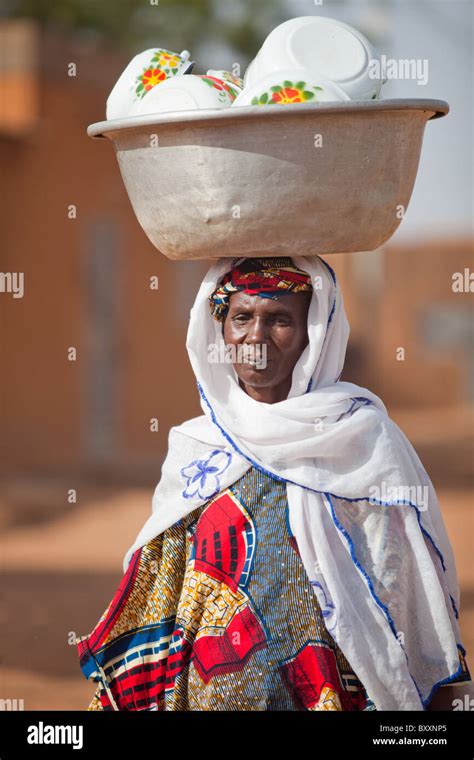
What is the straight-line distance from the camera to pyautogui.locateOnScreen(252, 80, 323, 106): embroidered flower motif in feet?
8.48

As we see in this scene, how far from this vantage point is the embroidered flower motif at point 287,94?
102 inches

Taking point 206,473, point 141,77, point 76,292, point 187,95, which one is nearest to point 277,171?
point 187,95

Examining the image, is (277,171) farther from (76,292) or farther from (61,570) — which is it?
(76,292)

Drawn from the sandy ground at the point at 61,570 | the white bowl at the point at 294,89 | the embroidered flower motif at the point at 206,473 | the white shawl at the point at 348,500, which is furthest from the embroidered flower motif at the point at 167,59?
the sandy ground at the point at 61,570

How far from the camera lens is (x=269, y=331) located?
2953 millimetres

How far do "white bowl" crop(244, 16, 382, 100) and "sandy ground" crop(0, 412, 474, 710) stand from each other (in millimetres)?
3632

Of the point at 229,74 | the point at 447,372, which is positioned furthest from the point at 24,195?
the point at 447,372

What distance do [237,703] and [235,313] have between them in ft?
3.51

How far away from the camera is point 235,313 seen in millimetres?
2980

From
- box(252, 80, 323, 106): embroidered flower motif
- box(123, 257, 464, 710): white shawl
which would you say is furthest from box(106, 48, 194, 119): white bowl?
box(123, 257, 464, 710): white shawl

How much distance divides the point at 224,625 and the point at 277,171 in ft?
4.03

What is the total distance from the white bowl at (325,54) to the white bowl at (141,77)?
0.28 metres
